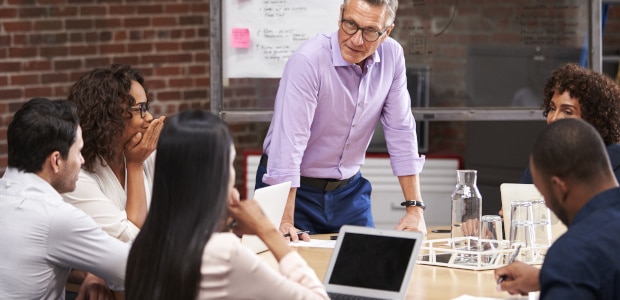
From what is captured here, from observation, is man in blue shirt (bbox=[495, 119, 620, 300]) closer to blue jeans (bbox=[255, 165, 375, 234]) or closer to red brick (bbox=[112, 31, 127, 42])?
blue jeans (bbox=[255, 165, 375, 234])

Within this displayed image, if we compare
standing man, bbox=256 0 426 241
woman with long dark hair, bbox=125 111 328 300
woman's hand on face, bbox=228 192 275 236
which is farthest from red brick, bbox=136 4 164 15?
woman with long dark hair, bbox=125 111 328 300

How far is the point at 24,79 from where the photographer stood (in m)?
5.17

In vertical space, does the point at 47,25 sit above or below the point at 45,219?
above

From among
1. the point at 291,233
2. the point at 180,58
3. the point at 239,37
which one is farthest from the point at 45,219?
the point at 180,58

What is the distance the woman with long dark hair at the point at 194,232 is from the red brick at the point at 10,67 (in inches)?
127

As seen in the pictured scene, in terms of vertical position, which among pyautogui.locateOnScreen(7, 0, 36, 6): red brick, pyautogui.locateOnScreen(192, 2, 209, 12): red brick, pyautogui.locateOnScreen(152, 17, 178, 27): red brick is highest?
pyautogui.locateOnScreen(192, 2, 209, 12): red brick

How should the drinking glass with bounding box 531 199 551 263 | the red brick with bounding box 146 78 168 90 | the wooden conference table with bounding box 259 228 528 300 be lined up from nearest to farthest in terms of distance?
1. the wooden conference table with bounding box 259 228 528 300
2. the drinking glass with bounding box 531 199 551 263
3. the red brick with bounding box 146 78 168 90

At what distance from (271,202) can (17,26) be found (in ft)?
8.57

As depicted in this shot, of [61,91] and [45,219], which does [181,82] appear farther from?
[45,219]

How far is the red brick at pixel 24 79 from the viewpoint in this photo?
5.13m

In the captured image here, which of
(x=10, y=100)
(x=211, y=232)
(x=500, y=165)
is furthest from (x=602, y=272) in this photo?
(x=10, y=100)

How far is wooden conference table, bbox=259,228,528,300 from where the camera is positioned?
105 inches

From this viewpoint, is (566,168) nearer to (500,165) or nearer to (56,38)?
(500,165)

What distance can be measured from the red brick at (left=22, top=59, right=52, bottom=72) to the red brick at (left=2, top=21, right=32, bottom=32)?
16 centimetres
